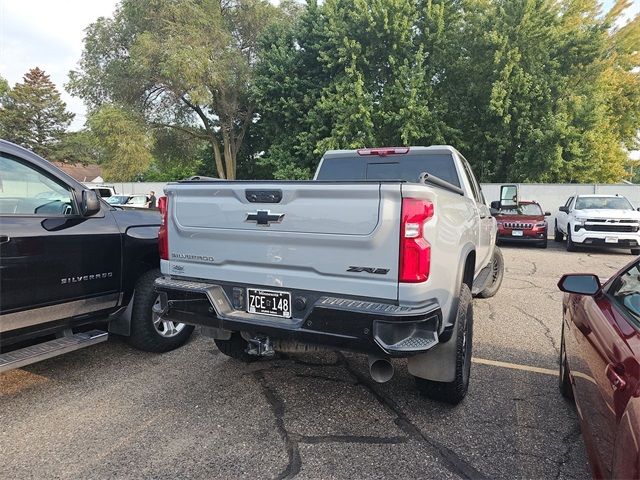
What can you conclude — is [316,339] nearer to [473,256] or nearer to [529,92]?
[473,256]

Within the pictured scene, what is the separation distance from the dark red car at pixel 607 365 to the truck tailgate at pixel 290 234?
108 centimetres

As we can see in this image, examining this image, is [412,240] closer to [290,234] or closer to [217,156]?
[290,234]

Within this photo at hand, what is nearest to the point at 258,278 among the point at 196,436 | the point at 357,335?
the point at 357,335

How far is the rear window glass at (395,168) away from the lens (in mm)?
4879

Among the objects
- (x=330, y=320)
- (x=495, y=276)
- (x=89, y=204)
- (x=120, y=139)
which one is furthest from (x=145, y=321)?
(x=120, y=139)

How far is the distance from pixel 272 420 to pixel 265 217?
1.42 m

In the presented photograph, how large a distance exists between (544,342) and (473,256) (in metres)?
1.75

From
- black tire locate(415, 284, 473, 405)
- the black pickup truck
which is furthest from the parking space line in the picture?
the black pickup truck

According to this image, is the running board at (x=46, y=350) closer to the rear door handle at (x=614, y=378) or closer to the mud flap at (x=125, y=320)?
the mud flap at (x=125, y=320)

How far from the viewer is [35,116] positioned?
54281 mm

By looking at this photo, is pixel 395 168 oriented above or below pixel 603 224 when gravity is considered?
above

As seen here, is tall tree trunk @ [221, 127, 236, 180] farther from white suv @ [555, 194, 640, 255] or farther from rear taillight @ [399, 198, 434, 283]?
rear taillight @ [399, 198, 434, 283]

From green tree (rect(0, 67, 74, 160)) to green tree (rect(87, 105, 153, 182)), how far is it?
32.5 meters

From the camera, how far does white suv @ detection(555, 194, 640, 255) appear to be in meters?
12.0
